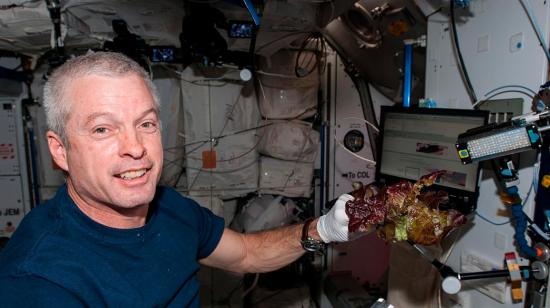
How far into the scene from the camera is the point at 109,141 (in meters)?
1.06

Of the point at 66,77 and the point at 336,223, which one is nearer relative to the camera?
the point at 66,77

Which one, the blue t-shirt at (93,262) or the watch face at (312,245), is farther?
the watch face at (312,245)

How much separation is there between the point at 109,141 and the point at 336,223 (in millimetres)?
946

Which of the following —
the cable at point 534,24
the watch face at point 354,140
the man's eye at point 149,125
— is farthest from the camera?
the watch face at point 354,140

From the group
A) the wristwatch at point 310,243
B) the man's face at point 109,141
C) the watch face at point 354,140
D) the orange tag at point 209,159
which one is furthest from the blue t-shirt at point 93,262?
the watch face at point 354,140

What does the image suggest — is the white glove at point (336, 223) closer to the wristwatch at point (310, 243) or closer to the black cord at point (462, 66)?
the wristwatch at point (310, 243)

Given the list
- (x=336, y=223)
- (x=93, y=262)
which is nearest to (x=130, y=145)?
(x=93, y=262)

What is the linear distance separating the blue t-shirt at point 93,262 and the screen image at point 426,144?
4.40 ft

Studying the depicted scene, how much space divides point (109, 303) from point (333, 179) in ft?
9.39

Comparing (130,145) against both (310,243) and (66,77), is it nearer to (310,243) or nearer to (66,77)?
(66,77)

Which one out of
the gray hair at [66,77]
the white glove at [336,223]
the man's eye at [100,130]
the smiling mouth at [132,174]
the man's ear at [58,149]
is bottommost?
the white glove at [336,223]

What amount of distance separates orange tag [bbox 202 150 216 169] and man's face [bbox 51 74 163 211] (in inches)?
83.6

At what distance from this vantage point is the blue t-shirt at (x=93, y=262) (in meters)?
0.89

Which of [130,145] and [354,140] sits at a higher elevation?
Answer: [130,145]
